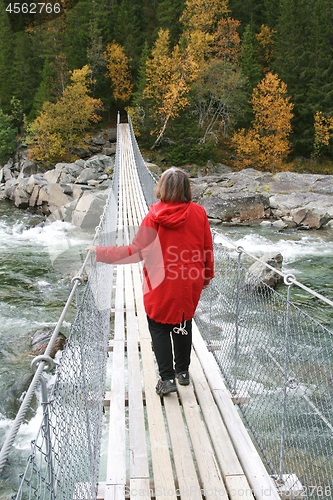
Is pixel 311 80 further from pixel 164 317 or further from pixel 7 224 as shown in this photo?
Result: pixel 164 317

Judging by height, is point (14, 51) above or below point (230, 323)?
above

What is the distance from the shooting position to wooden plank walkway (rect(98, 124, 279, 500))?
1977 millimetres

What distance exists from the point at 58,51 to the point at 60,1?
6.79 meters

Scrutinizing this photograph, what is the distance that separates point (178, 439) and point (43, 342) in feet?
11.0

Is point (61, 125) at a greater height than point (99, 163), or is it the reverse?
point (61, 125)

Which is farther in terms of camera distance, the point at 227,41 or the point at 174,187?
the point at 227,41

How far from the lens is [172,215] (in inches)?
86.0

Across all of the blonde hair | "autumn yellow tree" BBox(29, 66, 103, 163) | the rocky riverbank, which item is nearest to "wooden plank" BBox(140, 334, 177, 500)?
the blonde hair

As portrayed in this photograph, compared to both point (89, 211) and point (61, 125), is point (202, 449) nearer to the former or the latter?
point (89, 211)

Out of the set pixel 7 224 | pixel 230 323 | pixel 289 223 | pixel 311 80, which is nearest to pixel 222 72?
pixel 311 80

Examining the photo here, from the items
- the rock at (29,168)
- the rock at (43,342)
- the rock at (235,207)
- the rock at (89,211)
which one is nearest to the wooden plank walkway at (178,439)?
the rock at (43,342)

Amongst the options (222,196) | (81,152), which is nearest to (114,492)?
(222,196)

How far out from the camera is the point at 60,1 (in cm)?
3061

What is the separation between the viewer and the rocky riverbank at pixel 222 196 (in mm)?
12273
